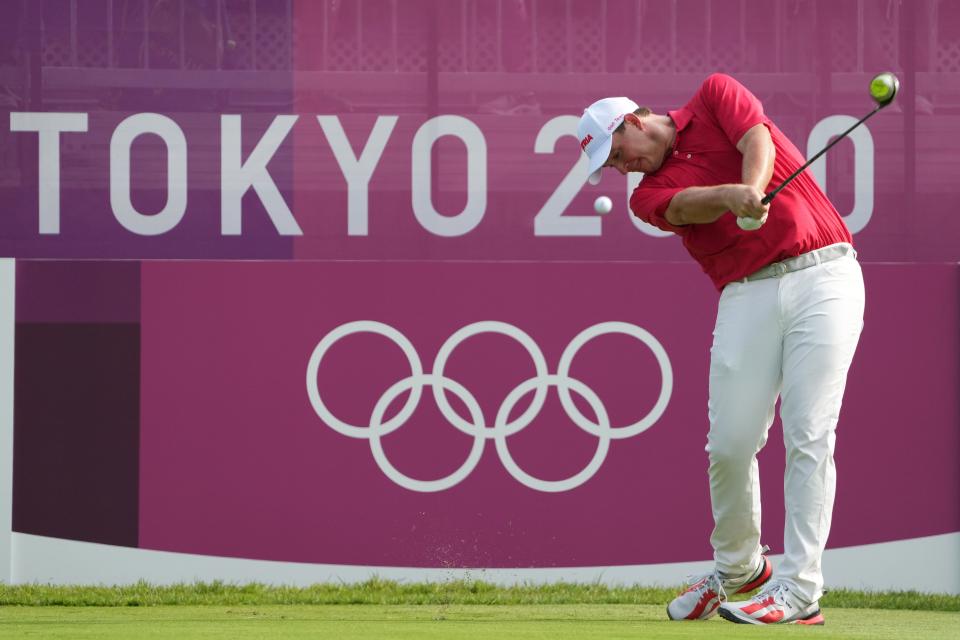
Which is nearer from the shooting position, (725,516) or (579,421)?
(725,516)

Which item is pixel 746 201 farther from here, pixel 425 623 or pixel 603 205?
pixel 603 205

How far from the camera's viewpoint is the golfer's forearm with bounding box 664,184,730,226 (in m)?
4.05

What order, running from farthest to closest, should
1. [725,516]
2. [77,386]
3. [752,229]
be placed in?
1. [77,386]
2. [725,516]
3. [752,229]

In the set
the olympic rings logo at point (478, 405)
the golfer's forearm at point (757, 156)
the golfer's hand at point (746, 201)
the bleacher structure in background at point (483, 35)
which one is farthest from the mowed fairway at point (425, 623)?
the bleacher structure in background at point (483, 35)

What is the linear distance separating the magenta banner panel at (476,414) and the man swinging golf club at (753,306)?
164cm

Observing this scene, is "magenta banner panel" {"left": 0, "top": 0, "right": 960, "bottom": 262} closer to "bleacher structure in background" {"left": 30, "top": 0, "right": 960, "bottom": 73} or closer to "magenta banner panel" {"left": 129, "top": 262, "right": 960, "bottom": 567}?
"bleacher structure in background" {"left": 30, "top": 0, "right": 960, "bottom": 73}

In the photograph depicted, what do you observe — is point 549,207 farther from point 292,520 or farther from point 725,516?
point 725,516

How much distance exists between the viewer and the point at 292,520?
A: 6.11 metres

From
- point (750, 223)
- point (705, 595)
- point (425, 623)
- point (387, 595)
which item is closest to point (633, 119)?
point (750, 223)

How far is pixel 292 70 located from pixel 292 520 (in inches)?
70.4

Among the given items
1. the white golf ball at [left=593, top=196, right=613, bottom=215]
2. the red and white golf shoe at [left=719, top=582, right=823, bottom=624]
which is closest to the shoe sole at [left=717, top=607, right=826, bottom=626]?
the red and white golf shoe at [left=719, top=582, right=823, bottom=624]

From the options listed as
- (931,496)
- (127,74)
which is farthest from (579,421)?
(127,74)

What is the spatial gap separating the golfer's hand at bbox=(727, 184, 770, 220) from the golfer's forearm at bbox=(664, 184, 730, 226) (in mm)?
14

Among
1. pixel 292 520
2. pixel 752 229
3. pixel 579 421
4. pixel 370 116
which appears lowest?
pixel 292 520
